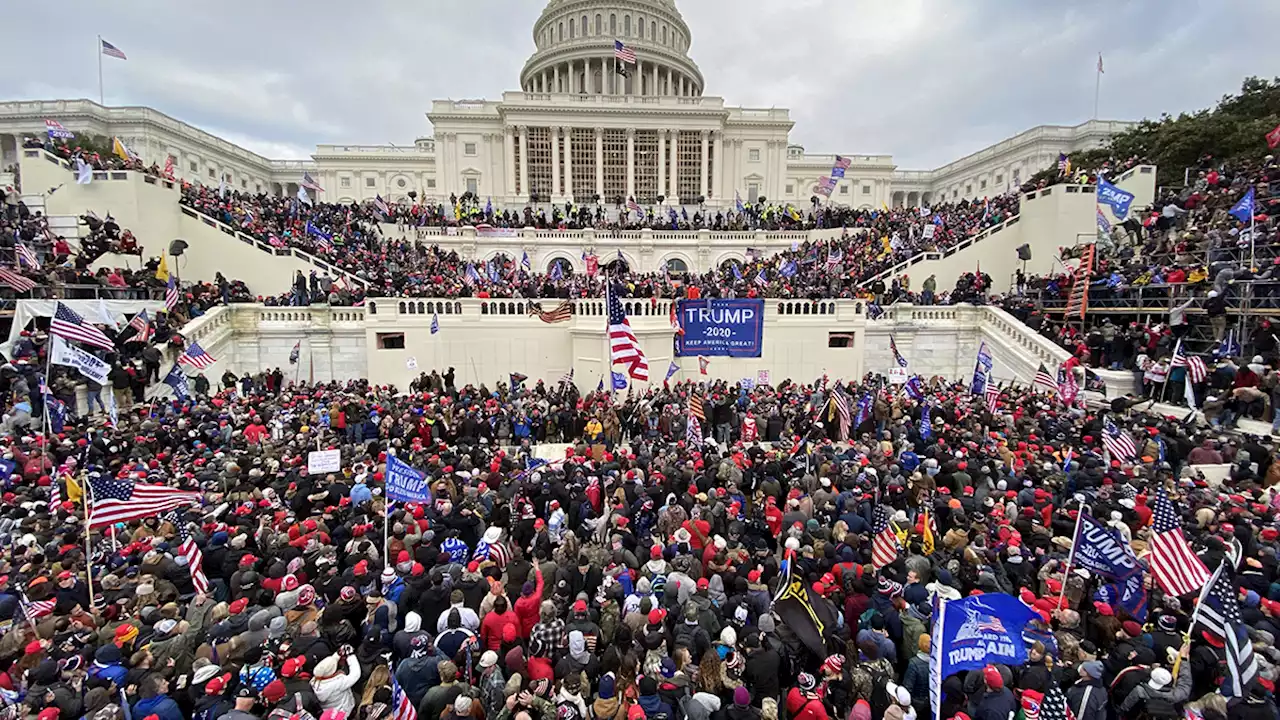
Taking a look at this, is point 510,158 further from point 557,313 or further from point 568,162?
point 557,313

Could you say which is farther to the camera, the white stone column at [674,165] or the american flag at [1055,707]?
the white stone column at [674,165]

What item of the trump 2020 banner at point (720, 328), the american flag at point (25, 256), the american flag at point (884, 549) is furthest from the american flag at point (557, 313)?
the american flag at point (25, 256)

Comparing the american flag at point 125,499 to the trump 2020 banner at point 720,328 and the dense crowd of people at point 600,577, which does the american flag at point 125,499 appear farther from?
the trump 2020 banner at point 720,328

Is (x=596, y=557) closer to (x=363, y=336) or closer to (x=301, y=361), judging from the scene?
(x=363, y=336)

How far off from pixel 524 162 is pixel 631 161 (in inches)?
406

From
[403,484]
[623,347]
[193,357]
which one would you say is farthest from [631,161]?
[403,484]

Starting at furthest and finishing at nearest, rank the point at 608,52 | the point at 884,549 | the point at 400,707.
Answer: the point at 608,52
the point at 884,549
the point at 400,707

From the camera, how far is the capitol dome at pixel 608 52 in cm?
7119

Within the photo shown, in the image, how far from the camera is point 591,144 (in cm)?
Answer: 5684

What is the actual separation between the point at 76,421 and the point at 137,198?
54.6 feet

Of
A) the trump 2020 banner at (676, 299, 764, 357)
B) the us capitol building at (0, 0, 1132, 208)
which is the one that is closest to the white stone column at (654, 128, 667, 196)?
the us capitol building at (0, 0, 1132, 208)

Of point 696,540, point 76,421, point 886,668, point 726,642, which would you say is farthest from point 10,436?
point 886,668

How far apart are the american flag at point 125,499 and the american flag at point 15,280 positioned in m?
13.7

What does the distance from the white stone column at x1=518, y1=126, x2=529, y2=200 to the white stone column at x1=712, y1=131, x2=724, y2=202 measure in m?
18.4
